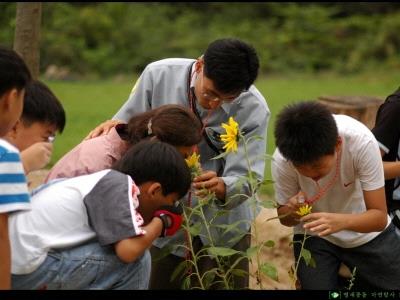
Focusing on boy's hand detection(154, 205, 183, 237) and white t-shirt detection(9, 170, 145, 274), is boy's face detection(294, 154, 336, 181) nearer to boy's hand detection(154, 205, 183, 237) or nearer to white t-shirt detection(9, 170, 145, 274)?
boy's hand detection(154, 205, 183, 237)

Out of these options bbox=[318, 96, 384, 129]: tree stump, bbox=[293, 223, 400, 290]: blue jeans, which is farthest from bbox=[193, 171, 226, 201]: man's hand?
bbox=[318, 96, 384, 129]: tree stump

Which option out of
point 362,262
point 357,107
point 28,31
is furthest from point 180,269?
point 357,107

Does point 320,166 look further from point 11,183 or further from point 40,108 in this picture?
point 11,183

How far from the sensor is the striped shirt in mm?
2896

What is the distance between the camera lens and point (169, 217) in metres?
3.42

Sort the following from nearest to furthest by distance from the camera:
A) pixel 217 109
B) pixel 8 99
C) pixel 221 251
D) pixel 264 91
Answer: pixel 8 99
pixel 221 251
pixel 217 109
pixel 264 91

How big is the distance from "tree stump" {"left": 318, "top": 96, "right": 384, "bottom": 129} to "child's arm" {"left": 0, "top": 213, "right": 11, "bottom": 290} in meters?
3.74

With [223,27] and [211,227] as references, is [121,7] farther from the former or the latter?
[211,227]

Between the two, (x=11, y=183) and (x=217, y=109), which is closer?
(x=11, y=183)

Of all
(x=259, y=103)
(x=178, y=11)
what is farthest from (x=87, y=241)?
(x=178, y=11)

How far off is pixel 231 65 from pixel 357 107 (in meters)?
2.81

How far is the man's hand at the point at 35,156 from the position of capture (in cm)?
330

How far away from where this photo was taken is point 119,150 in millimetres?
3744

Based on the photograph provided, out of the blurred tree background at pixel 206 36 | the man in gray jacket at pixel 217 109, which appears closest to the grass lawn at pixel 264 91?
the blurred tree background at pixel 206 36
